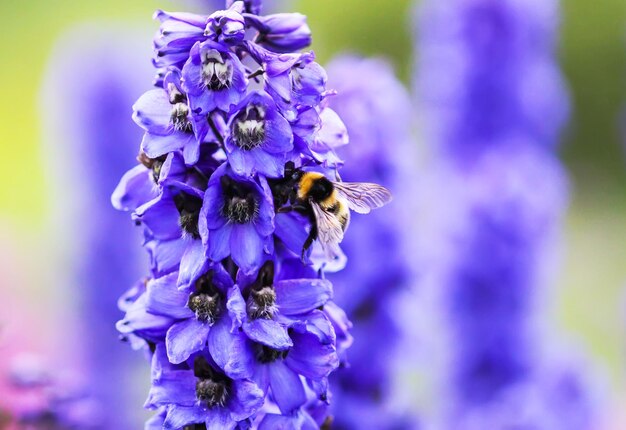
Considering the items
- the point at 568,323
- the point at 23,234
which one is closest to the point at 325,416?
the point at 568,323

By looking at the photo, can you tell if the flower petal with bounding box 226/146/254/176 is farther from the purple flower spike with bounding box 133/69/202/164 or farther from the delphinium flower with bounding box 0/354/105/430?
the delphinium flower with bounding box 0/354/105/430

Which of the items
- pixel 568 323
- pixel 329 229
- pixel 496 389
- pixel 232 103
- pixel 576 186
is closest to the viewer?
pixel 232 103

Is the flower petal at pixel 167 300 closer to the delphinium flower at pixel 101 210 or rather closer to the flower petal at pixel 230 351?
the flower petal at pixel 230 351

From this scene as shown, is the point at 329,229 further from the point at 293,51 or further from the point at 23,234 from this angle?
the point at 23,234


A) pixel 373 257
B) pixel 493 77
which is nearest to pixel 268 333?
pixel 373 257

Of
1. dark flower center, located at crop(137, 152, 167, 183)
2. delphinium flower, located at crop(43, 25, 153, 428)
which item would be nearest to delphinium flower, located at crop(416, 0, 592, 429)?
delphinium flower, located at crop(43, 25, 153, 428)

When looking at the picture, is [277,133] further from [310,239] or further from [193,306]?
[193,306]

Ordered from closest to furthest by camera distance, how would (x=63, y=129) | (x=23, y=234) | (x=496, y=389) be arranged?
(x=496, y=389), (x=63, y=129), (x=23, y=234)
